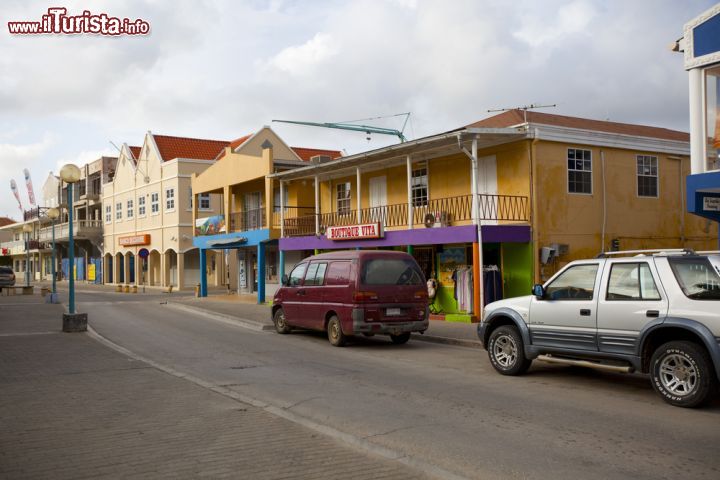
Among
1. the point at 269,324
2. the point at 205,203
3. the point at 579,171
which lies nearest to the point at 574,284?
the point at 269,324

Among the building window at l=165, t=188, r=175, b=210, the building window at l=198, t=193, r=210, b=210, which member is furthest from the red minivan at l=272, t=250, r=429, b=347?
the building window at l=165, t=188, r=175, b=210

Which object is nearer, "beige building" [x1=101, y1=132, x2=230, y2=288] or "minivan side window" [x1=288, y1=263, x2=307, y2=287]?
"minivan side window" [x1=288, y1=263, x2=307, y2=287]

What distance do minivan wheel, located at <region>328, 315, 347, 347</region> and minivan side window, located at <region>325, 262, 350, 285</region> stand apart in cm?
78

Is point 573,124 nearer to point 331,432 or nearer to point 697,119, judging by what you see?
point 697,119

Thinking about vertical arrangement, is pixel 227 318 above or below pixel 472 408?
below

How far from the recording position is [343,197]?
1084 inches

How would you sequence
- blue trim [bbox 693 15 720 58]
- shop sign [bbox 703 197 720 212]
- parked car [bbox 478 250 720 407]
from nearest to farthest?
1. parked car [bbox 478 250 720 407]
2. blue trim [bbox 693 15 720 58]
3. shop sign [bbox 703 197 720 212]

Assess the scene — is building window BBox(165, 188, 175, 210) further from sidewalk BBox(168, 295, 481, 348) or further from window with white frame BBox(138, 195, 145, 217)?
sidewalk BBox(168, 295, 481, 348)

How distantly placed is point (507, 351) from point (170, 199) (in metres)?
40.4

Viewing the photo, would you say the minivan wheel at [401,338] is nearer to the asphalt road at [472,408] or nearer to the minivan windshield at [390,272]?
the asphalt road at [472,408]

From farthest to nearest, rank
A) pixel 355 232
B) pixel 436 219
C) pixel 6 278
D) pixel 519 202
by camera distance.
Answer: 1. pixel 6 278
2. pixel 355 232
3. pixel 436 219
4. pixel 519 202

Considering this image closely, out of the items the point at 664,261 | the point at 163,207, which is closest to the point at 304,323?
the point at 664,261

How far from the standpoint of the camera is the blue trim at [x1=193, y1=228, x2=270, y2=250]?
29031 millimetres

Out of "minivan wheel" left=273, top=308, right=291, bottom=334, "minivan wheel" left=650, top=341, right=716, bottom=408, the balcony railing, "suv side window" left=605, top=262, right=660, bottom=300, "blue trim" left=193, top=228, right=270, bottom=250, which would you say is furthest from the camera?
"blue trim" left=193, top=228, right=270, bottom=250
